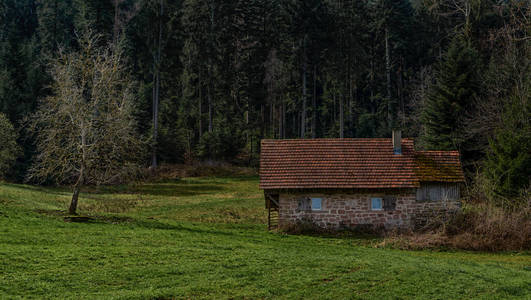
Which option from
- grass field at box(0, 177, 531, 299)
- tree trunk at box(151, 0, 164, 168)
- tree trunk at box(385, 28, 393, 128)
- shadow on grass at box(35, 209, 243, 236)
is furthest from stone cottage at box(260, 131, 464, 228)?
tree trunk at box(385, 28, 393, 128)

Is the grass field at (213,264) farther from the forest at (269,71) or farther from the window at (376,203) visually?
the forest at (269,71)

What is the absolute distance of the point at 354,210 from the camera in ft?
97.0

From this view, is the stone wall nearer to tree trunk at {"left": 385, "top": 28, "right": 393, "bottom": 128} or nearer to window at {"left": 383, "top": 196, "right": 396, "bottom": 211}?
window at {"left": 383, "top": 196, "right": 396, "bottom": 211}

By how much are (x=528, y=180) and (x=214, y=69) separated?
45764 mm

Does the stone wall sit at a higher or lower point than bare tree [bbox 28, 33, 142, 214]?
lower

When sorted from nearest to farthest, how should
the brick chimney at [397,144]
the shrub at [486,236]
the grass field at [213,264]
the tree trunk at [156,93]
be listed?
the grass field at [213,264] → the shrub at [486,236] → the brick chimney at [397,144] → the tree trunk at [156,93]

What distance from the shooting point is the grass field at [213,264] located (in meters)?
15.3

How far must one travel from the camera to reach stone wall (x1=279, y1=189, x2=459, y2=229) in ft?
96.6

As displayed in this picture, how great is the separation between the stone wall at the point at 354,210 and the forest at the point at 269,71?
36.9 feet

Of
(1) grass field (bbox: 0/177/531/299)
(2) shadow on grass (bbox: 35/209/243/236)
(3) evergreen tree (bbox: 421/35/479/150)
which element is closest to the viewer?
(1) grass field (bbox: 0/177/531/299)

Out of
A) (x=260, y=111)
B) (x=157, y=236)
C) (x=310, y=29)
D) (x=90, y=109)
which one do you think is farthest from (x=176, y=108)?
(x=157, y=236)

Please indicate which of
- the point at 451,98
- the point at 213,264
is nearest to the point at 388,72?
the point at 451,98

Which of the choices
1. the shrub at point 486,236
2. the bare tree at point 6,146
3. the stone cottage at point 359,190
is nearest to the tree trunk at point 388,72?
the stone cottage at point 359,190

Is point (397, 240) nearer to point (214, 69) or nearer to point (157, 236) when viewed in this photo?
point (157, 236)
